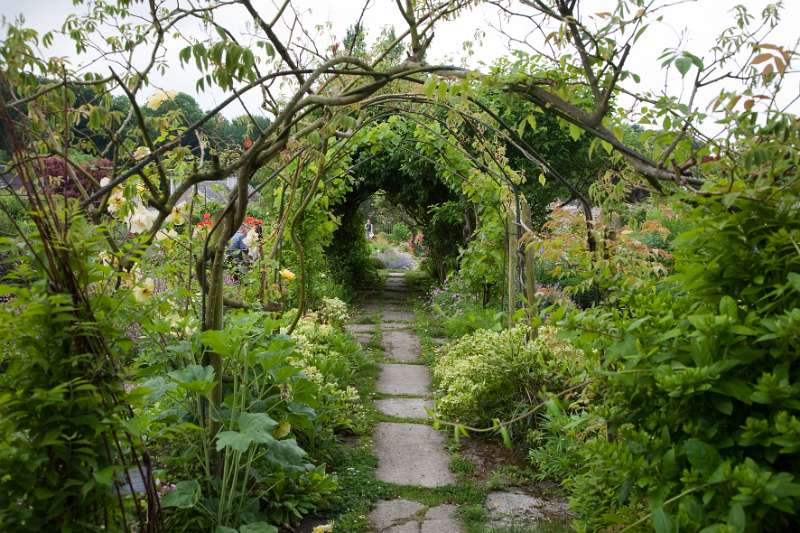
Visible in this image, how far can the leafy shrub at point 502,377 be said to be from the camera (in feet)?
12.7

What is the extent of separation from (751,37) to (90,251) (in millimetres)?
1977

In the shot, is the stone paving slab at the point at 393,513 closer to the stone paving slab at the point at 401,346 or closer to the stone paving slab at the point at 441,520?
the stone paving slab at the point at 441,520

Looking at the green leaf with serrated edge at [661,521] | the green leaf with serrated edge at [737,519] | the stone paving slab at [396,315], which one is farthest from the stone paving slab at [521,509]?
the stone paving slab at [396,315]

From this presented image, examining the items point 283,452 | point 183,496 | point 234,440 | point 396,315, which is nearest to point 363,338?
point 396,315

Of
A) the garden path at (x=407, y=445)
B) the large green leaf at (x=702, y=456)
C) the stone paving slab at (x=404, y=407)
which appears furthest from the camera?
the stone paving slab at (x=404, y=407)

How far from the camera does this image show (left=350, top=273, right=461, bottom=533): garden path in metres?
3.09

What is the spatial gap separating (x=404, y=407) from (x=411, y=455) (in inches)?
39.1

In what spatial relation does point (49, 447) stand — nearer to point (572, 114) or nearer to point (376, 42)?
point (572, 114)

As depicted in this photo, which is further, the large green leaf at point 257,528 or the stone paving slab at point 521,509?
the stone paving slab at point 521,509

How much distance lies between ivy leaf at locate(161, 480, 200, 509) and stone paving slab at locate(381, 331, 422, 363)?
4.09 metres

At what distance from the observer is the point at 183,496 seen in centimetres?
238

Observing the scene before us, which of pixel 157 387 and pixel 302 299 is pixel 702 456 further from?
pixel 302 299

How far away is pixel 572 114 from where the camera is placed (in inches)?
76.5

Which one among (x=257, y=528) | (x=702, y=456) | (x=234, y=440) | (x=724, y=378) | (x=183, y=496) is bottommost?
(x=257, y=528)
